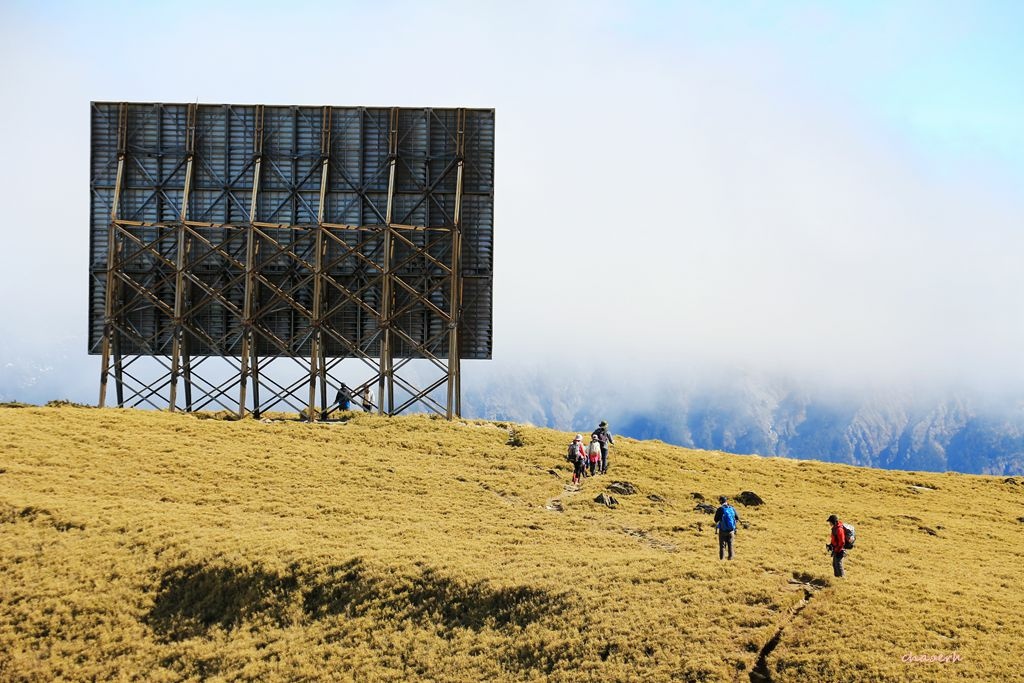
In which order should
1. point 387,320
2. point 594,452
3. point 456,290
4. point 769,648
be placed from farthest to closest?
point 456,290 → point 387,320 → point 594,452 → point 769,648

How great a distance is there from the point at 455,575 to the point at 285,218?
26.9 meters

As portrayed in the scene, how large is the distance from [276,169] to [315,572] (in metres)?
26.7

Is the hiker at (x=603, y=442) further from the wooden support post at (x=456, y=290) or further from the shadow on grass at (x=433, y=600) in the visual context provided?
the shadow on grass at (x=433, y=600)

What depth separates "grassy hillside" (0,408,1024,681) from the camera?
21.5m

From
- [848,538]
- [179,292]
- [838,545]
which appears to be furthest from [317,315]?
[848,538]

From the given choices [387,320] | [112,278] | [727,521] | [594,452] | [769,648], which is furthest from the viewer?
[112,278]

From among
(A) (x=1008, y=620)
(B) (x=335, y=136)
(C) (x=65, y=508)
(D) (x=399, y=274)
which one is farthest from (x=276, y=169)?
(A) (x=1008, y=620)

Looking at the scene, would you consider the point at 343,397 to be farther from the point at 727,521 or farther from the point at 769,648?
the point at 769,648

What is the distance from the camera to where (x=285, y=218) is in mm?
47969

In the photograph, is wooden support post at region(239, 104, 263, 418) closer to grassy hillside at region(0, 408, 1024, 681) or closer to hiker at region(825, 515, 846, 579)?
grassy hillside at region(0, 408, 1024, 681)

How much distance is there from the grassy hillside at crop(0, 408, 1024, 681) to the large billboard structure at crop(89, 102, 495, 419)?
10.6 meters

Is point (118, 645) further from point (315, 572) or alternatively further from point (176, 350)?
point (176, 350)

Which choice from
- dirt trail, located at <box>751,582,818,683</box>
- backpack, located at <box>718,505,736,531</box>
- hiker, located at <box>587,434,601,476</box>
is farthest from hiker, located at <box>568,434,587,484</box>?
dirt trail, located at <box>751,582,818,683</box>

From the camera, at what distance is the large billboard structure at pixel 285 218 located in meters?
47.4
